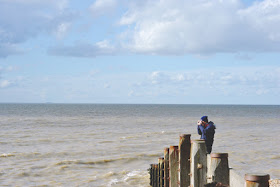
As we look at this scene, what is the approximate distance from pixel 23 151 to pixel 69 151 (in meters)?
2.68

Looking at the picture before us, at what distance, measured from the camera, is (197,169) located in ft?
20.5

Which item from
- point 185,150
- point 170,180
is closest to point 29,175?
point 170,180

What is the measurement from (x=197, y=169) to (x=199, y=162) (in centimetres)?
16

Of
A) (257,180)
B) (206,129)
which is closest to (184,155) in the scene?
(206,129)

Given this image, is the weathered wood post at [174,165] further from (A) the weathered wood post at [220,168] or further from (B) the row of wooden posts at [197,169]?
(A) the weathered wood post at [220,168]

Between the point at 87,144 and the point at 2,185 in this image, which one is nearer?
the point at 2,185

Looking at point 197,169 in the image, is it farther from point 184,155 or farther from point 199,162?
point 184,155

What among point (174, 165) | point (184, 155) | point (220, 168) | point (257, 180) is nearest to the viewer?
point (257, 180)

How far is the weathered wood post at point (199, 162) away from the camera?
20.1ft

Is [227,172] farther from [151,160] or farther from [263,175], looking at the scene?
[151,160]

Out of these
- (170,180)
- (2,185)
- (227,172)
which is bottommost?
(2,185)

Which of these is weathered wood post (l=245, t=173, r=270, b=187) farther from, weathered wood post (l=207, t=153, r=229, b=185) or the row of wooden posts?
weathered wood post (l=207, t=153, r=229, b=185)

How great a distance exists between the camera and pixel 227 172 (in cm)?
509

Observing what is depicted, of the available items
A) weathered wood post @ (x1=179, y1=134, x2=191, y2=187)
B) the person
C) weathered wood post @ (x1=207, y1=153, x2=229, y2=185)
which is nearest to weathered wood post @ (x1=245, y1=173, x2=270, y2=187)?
weathered wood post @ (x1=207, y1=153, x2=229, y2=185)
